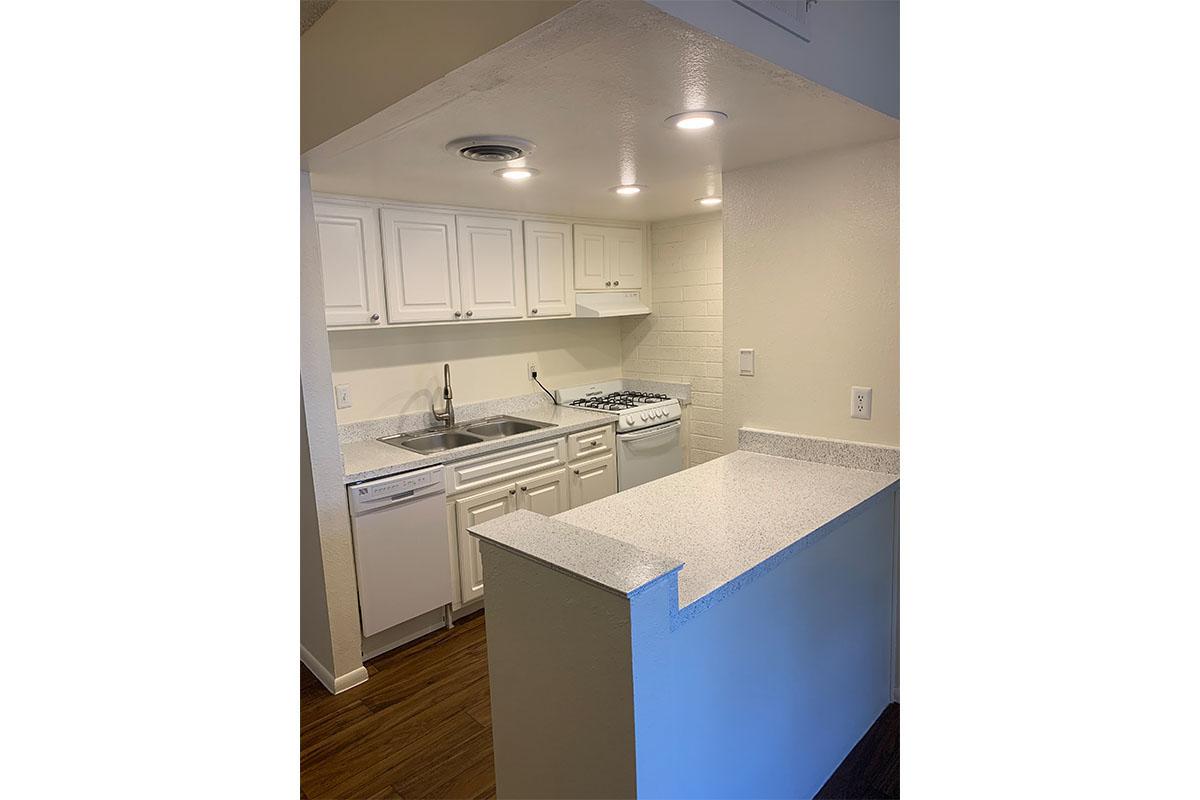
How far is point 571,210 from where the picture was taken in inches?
144

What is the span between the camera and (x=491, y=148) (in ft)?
6.97

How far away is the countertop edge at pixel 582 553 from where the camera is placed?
4.33ft

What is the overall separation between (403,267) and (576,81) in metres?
1.86

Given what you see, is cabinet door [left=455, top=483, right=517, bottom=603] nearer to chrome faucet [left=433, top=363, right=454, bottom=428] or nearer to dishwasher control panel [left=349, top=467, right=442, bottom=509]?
dishwasher control panel [left=349, top=467, right=442, bottom=509]

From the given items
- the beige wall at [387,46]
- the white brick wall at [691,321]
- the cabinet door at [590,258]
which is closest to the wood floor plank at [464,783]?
the beige wall at [387,46]

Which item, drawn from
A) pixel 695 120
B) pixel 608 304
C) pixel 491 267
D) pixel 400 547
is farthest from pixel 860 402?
pixel 608 304

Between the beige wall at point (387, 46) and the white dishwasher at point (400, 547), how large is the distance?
4.61ft

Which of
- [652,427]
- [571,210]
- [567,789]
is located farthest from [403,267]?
[567,789]

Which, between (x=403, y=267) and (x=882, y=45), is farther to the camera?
(x=403, y=267)

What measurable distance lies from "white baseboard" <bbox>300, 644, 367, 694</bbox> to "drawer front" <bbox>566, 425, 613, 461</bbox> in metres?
1.40

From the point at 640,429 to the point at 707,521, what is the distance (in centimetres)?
208

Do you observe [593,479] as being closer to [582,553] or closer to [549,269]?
[549,269]
